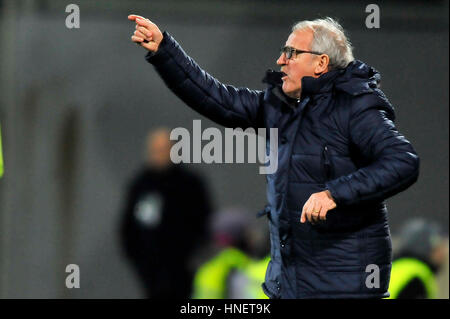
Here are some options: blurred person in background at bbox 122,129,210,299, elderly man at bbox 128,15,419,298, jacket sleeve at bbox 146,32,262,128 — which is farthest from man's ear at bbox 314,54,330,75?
blurred person in background at bbox 122,129,210,299

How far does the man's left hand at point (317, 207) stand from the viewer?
339 centimetres

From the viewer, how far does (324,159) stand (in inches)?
143

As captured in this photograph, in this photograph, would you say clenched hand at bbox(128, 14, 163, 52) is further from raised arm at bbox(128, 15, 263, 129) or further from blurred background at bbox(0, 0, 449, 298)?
blurred background at bbox(0, 0, 449, 298)

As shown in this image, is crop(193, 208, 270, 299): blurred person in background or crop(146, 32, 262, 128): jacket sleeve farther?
crop(193, 208, 270, 299): blurred person in background

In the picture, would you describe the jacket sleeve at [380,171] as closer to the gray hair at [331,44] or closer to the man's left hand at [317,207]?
the man's left hand at [317,207]

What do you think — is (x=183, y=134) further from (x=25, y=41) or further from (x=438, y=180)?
(x=438, y=180)

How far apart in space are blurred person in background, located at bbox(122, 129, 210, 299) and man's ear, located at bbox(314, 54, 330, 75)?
9.72 feet

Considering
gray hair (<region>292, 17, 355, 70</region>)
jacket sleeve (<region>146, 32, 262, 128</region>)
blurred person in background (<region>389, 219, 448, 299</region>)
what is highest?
gray hair (<region>292, 17, 355, 70</region>)

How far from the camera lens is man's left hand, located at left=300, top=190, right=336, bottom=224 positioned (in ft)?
11.1

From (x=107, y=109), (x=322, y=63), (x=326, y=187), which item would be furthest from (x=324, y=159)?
(x=107, y=109)

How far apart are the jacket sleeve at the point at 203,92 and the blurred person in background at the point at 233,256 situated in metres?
2.82

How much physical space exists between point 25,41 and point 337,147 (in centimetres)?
380

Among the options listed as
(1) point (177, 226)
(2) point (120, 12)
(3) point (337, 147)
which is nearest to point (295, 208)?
(3) point (337, 147)

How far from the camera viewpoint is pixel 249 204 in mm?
6918
